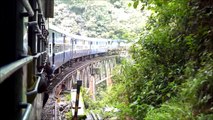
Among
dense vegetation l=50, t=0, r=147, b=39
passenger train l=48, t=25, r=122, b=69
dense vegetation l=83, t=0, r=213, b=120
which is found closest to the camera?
dense vegetation l=83, t=0, r=213, b=120

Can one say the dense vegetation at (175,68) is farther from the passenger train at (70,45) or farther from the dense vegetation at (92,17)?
the dense vegetation at (92,17)

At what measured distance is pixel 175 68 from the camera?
4.93 m

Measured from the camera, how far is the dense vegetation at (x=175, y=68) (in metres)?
3.37

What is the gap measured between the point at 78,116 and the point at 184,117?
3797mm

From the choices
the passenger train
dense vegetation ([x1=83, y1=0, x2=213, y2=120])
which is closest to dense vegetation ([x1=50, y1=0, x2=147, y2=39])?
the passenger train

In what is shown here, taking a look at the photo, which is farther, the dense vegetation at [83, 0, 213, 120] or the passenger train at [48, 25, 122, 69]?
the passenger train at [48, 25, 122, 69]

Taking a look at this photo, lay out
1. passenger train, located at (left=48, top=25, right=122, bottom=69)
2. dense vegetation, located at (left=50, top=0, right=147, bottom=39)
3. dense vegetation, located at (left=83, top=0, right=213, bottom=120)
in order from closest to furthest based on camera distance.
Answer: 1. dense vegetation, located at (left=83, top=0, right=213, bottom=120)
2. passenger train, located at (left=48, top=25, right=122, bottom=69)
3. dense vegetation, located at (left=50, top=0, right=147, bottom=39)

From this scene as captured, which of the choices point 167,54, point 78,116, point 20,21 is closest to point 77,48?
point 78,116

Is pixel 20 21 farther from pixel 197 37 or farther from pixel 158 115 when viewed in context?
pixel 197 37

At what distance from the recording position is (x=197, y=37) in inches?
171

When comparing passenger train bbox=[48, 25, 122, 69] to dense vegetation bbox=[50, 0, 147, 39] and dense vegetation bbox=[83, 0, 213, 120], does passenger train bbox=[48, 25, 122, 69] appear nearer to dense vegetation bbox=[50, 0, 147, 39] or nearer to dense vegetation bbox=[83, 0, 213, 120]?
dense vegetation bbox=[83, 0, 213, 120]

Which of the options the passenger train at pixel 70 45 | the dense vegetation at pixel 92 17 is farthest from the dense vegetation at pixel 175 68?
the dense vegetation at pixel 92 17

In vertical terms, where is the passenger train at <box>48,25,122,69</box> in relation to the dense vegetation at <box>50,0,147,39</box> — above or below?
below

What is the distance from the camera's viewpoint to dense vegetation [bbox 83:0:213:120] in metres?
3.37
